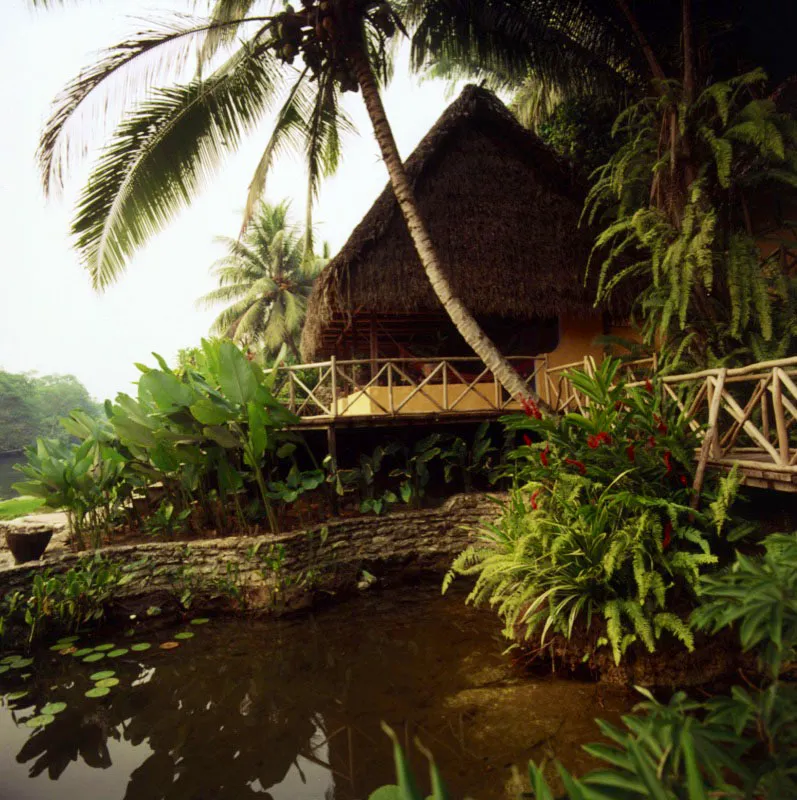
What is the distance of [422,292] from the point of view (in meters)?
7.16

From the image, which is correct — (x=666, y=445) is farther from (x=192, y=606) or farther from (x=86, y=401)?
(x=86, y=401)

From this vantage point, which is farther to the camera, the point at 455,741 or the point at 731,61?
the point at 731,61

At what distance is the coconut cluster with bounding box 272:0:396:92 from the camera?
17.3 ft

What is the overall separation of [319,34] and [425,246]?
244cm

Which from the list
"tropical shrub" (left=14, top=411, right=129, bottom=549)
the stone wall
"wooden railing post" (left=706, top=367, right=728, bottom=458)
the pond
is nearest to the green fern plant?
"wooden railing post" (left=706, top=367, right=728, bottom=458)

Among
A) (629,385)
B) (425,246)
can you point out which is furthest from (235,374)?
(629,385)

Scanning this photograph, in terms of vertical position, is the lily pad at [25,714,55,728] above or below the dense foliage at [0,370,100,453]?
below

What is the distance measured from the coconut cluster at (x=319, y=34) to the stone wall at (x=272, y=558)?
16.5 feet

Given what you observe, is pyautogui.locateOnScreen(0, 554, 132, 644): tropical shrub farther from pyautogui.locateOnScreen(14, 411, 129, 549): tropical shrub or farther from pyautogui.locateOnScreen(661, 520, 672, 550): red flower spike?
pyautogui.locateOnScreen(661, 520, 672, 550): red flower spike

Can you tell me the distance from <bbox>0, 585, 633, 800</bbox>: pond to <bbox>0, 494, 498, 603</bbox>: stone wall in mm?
750

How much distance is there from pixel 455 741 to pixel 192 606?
3.52 m

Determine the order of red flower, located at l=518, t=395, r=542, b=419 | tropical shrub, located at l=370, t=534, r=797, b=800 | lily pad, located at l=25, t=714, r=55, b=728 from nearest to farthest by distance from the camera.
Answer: tropical shrub, located at l=370, t=534, r=797, b=800
lily pad, located at l=25, t=714, r=55, b=728
red flower, located at l=518, t=395, r=542, b=419

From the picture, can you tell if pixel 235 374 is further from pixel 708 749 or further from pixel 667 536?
pixel 708 749

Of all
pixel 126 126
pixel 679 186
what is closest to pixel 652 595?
pixel 679 186
